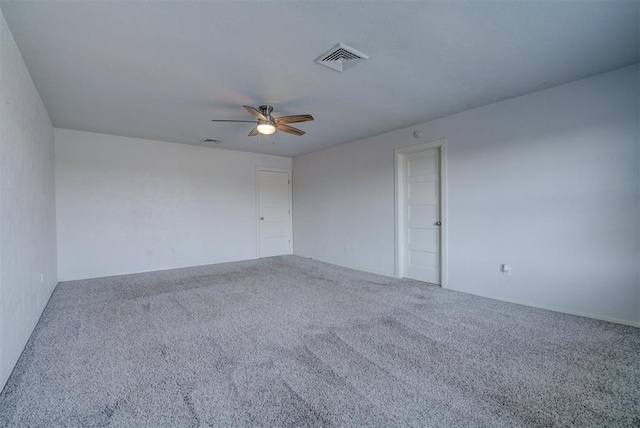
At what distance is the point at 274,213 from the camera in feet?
24.1

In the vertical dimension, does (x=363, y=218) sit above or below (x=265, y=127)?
below

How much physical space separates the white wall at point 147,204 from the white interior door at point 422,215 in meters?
3.63

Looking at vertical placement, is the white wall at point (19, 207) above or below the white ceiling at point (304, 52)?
below

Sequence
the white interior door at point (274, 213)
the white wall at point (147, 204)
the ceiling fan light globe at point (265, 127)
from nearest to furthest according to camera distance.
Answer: the ceiling fan light globe at point (265, 127)
the white wall at point (147, 204)
the white interior door at point (274, 213)

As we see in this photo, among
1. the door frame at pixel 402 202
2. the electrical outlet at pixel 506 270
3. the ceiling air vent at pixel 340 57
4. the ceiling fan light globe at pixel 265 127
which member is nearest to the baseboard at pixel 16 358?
the ceiling fan light globe at pixel 265 127

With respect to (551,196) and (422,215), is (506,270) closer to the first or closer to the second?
(551,196)

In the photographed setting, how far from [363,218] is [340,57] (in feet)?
11.5

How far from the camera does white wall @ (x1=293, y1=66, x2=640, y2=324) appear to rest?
294 cm

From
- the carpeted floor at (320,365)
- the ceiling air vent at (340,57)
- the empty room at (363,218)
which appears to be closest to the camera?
the carpeted floor at (320,365)

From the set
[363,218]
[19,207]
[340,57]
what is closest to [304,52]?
[340,57]

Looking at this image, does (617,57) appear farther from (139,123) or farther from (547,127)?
(139,123)

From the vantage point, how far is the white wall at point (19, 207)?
209 cm

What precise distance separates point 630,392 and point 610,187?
2005 millimetres

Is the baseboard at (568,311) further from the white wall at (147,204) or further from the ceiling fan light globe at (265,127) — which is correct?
the white wall at (147,204)
